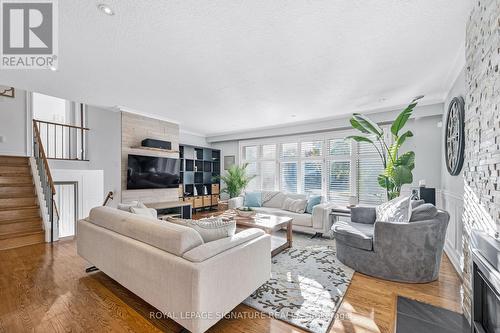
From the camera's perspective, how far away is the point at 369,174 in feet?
16.0

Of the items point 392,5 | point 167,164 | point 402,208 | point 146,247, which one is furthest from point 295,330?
point 167,164

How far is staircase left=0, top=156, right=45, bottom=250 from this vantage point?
3.65m

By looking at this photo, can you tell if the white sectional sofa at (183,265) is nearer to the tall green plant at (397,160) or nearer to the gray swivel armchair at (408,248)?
the gray swivel armchair at (408,248)

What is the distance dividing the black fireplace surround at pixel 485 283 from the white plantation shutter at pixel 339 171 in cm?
380

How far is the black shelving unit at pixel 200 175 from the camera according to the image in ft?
21.4

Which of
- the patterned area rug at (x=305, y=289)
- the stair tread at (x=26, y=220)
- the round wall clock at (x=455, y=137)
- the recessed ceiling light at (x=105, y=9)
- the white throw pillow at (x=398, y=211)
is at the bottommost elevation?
the patterned area rug at (x=305, y=289)

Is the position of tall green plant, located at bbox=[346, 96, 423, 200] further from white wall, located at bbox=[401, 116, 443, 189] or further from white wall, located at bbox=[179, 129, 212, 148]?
white wall, located at bbox=[179, 129, 212, 148]

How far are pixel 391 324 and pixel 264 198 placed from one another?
3.99m

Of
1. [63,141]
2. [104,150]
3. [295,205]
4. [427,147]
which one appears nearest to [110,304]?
[295,205]

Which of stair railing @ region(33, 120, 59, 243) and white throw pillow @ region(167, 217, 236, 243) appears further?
stair railing @ region(33, 120, 59, 243)

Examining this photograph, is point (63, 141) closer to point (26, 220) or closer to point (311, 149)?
point (26, 220)

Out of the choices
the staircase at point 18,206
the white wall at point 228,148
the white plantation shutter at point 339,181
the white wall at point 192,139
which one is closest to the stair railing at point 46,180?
the staircase at point 18,206

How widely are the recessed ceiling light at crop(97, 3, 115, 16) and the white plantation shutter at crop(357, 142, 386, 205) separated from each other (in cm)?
497

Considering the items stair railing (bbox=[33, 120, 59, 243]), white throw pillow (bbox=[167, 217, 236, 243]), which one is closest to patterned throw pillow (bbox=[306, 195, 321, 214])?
white throw pillow (bbox=[167, 217, 236, 243])
